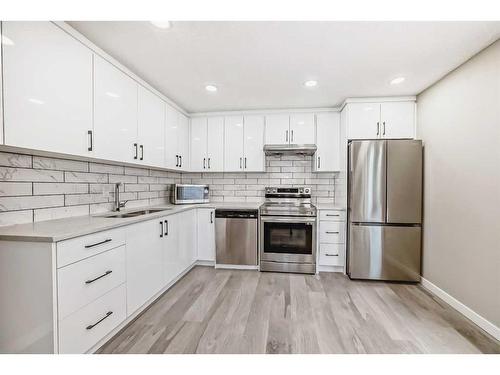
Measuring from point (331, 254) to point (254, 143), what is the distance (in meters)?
1.96

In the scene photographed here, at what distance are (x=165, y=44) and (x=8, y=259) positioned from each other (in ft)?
5.84

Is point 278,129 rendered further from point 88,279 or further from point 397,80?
point 88,279

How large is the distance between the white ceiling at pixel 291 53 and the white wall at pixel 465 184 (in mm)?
234

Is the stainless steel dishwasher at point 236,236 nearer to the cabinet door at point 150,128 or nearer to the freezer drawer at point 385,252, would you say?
the cabinet door at point 150,128

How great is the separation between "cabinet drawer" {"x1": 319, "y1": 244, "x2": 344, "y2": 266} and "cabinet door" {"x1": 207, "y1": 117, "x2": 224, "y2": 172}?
1924mm

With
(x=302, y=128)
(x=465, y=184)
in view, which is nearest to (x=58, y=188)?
(x=302, y=128)

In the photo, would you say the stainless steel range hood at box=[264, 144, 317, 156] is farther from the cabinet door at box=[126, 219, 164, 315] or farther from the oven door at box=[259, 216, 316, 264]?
the cabinet door at box=[126, 219, 164, 315]

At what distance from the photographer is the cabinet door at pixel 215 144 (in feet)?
11.9

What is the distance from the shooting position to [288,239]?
3.14 meters

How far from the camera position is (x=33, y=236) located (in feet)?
4.10

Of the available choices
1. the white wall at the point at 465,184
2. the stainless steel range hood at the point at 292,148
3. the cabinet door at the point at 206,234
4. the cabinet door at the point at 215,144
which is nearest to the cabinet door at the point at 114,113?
the cabinet door at the point at 206,234

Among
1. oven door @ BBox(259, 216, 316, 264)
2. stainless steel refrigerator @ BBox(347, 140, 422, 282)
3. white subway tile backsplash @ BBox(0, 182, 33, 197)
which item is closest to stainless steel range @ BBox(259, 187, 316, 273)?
oven door @ BBox(259, 216, 316, 264)
